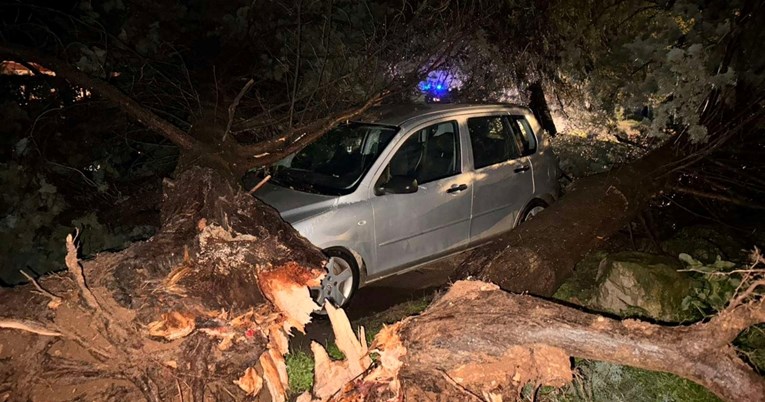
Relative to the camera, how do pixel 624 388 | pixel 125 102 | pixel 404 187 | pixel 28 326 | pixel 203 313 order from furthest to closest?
pixel 404 187
pixel 125 102
pixel 624 388
pixel 203 313
pixel 28 326

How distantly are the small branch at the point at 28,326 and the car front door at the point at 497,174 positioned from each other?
3702 mm

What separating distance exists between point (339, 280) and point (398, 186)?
94 centimetres

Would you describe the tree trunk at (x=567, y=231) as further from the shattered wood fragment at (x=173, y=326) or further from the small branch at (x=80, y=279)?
the small branch at (x=80, y=279)

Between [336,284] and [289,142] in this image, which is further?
[289,142]

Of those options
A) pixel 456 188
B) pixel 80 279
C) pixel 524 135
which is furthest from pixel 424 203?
pixel 80 279

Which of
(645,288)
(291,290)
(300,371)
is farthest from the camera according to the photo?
(645,288)

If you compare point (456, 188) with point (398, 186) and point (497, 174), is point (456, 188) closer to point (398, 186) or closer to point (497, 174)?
point (497, 174)

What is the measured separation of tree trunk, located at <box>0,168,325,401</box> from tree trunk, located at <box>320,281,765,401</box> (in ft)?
1.86

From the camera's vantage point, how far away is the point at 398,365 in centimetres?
250

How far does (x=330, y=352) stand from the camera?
3938 mm

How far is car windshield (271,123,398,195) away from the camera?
4.46 meters

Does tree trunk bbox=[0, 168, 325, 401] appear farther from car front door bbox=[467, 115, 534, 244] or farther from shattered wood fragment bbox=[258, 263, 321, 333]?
car front door bbox=[467, 115, 534, 244]

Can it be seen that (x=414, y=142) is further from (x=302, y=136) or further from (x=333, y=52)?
(x=333, y=52)

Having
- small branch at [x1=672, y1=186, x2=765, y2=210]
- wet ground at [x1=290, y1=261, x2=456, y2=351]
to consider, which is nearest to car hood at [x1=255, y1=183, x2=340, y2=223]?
wet ground at [x1=290, y1=261, x2=456, y2=351]
